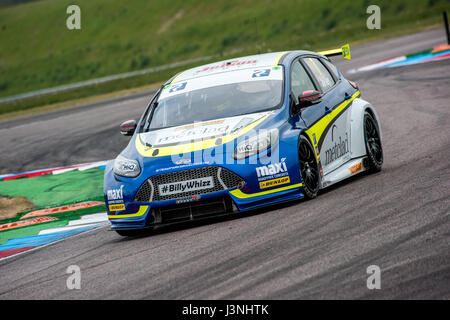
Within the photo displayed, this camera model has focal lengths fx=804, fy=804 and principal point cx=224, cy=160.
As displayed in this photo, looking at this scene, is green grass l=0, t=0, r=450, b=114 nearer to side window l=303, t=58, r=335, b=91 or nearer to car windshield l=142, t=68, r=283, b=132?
side window l=303, t=58, r=335, b=91

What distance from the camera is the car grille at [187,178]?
7.26 metres

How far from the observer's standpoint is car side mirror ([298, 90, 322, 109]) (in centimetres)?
798

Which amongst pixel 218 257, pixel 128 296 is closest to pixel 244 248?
pixel 218 257

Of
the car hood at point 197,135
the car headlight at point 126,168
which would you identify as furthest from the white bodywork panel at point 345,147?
the car headlight at point 126,168

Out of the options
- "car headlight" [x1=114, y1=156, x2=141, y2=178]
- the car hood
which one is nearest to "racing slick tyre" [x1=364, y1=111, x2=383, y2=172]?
the car hood

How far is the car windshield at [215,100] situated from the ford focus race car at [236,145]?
13 millimetres

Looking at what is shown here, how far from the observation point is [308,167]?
770cm

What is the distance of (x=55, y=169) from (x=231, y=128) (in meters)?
6.47

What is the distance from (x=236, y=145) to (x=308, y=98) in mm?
1079

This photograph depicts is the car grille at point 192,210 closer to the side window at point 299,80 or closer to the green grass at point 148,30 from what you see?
the side window at point 299,80

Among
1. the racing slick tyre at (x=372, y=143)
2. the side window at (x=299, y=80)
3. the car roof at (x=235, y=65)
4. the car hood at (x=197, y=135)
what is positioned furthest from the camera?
the racing slick tyre at (x=372, y=143)

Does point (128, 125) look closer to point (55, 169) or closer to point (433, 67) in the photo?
point (55, 169)

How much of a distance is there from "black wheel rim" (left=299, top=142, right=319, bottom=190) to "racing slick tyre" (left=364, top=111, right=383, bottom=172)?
145 centimetres
